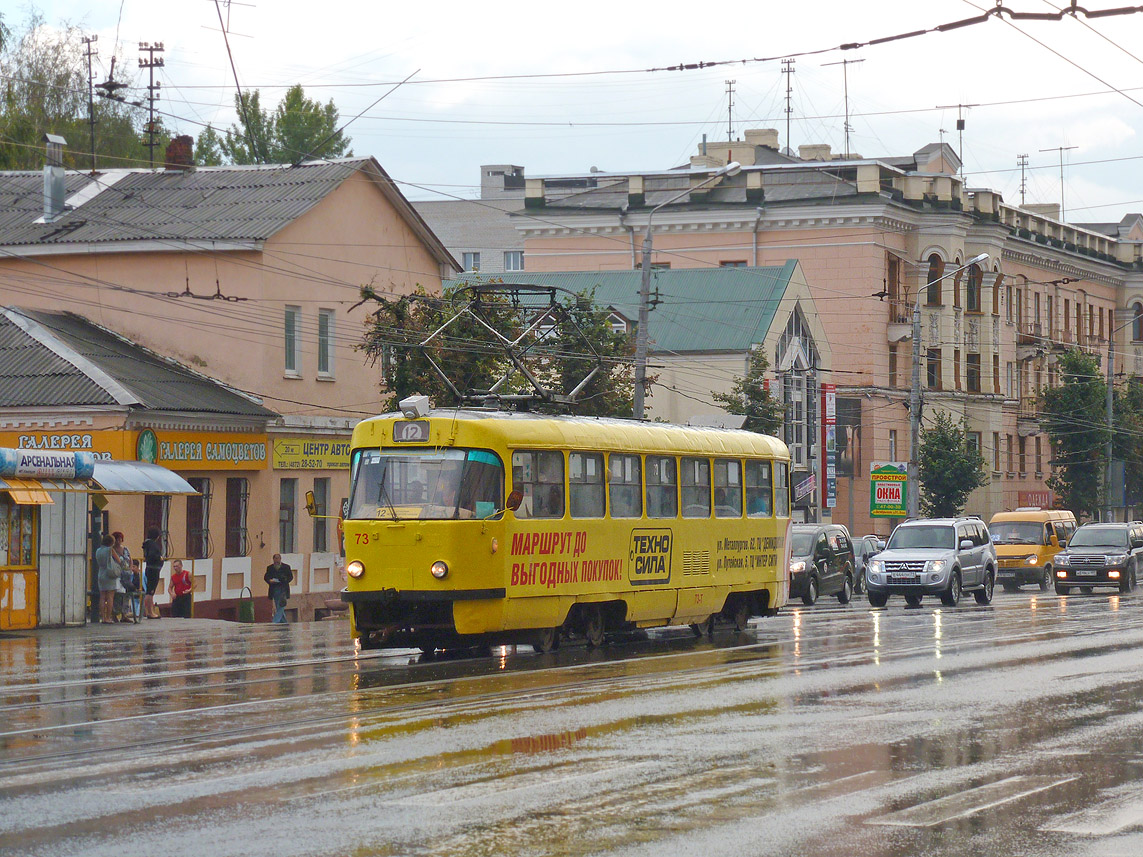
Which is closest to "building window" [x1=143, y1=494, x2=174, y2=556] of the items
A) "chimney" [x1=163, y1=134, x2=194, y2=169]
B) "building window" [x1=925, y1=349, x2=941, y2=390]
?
"chimney" [x1=163, y1=134, x2=194, y2=169]

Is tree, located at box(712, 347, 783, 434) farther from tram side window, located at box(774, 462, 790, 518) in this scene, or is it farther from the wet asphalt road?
the wet asphalt road

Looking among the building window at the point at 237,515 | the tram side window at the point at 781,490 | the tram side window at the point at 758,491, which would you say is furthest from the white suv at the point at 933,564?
the building window at the point at 237,515

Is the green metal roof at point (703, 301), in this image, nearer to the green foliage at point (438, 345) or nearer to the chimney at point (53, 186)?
the green foliage at point (438, 345)

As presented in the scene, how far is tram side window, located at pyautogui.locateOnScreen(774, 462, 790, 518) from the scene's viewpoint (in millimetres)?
27250

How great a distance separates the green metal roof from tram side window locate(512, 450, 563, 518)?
116 ft

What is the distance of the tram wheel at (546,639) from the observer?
21.0m

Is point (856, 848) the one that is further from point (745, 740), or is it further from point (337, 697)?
point (337, 697)

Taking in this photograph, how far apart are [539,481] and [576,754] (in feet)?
29.6

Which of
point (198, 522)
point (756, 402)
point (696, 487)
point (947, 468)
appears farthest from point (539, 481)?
point (947, 468)

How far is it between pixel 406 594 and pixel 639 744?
24.7 ft

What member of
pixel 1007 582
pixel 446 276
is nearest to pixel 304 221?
pixel 446 276

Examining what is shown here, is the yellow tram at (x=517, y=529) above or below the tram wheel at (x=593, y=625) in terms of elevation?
above

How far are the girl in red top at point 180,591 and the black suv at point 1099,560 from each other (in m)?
22.1

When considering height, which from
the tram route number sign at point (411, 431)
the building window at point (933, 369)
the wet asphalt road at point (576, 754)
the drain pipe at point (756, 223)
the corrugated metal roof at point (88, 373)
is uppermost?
the drain pipe at point (756, 223)
